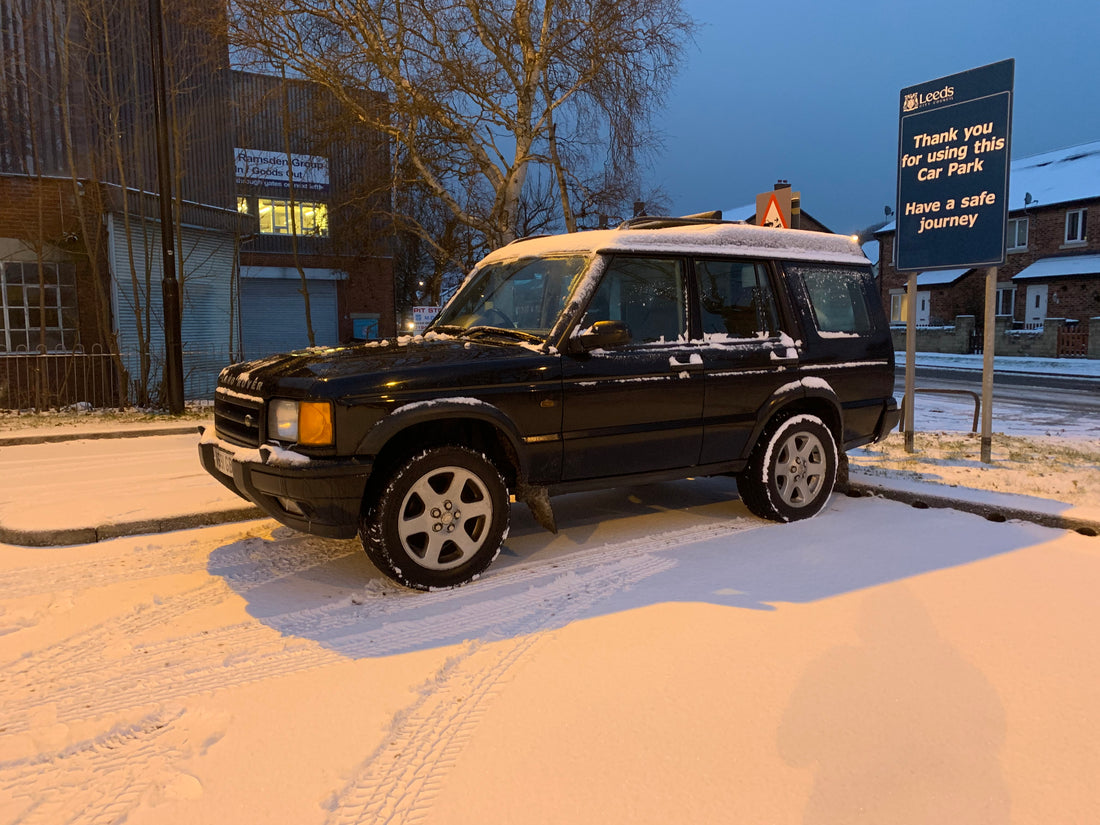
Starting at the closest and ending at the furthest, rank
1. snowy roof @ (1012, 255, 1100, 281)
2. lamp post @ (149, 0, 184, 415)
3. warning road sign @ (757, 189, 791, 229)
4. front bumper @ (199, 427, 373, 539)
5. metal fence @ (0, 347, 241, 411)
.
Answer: front bumper @ (199, 427, 373, 539)
warning road sign @ (757, 189, 791, 229)
lamp post @ (149, 0, 184, 415)
metal fence @ (0, 347, 241, 411)
snowy roof @ (1012, 255, 1100, 281)

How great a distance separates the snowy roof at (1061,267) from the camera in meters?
34.7

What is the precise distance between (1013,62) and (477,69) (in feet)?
33.1

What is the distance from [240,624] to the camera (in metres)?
4.14

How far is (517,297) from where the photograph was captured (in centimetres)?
552

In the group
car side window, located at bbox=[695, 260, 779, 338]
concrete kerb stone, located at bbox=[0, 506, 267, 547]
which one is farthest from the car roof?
concrete kerb stone, located at bbox=[0, 506, 267, 547]

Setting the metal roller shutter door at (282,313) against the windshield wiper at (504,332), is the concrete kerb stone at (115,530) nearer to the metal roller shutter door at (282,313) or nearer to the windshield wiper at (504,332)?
the windshield wiper at (504,332)

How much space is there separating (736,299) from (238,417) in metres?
3.48

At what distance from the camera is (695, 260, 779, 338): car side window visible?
567 centimetres

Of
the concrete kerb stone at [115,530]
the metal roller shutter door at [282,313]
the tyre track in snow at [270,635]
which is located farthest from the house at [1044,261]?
the tyre track in snow at [270,635]

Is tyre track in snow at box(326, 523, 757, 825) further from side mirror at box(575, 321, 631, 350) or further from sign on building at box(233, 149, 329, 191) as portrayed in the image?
sign on building at box(233, 149, 329, 191)

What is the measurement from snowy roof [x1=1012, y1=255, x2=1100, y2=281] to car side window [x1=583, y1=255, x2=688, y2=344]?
36.0 m

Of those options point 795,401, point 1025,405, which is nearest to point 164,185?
point 795,401

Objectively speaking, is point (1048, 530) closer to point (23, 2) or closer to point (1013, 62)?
point (1013, 62)

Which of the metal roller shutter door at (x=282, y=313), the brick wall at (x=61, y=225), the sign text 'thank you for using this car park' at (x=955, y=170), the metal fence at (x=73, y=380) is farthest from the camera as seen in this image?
the metal roller shutter door at (x=282, y=313)
